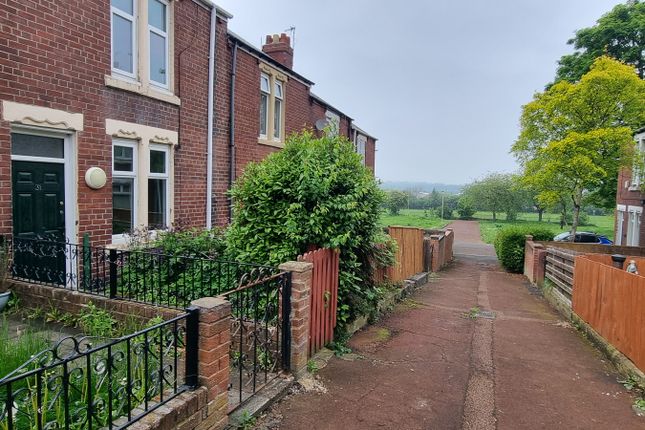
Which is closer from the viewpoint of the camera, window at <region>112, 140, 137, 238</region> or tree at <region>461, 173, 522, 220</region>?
window at <region>112, 140, 137, 238</region>

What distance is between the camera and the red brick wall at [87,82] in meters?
5.99

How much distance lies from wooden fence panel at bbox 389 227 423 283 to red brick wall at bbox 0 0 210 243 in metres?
4.93

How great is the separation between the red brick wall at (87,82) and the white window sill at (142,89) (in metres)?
0.10

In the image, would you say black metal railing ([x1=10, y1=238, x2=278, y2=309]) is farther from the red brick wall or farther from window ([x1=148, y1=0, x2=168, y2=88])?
window ([x1=148, y1=0, x2=168, y2=88])

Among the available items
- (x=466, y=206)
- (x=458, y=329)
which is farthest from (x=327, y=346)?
(x=466, y=206)

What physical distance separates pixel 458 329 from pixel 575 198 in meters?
16.1

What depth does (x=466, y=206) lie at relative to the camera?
6831cm

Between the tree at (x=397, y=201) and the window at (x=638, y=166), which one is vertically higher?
the window at (x=638, y=166)

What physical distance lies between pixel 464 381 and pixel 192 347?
10.4ft

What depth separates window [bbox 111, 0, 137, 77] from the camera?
7.68 meters

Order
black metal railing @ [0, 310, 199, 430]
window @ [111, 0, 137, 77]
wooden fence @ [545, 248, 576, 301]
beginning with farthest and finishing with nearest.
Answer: wooden fence @ [545, 248, 576, 301] → window @ [111, 0, 137, 77] → black metal railing @ [0, 310, 199, 430]

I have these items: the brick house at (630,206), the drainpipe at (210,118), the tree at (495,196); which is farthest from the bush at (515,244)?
the tree at (495,196)

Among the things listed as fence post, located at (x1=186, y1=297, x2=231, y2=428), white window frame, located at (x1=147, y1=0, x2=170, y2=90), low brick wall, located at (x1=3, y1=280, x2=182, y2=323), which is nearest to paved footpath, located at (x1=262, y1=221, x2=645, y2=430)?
fence post, located at (x1=186, y1=297, x2=231, y2=428)

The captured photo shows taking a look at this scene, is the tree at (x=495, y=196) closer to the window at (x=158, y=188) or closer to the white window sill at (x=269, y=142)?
the white window sill at (x=269, y=142)
